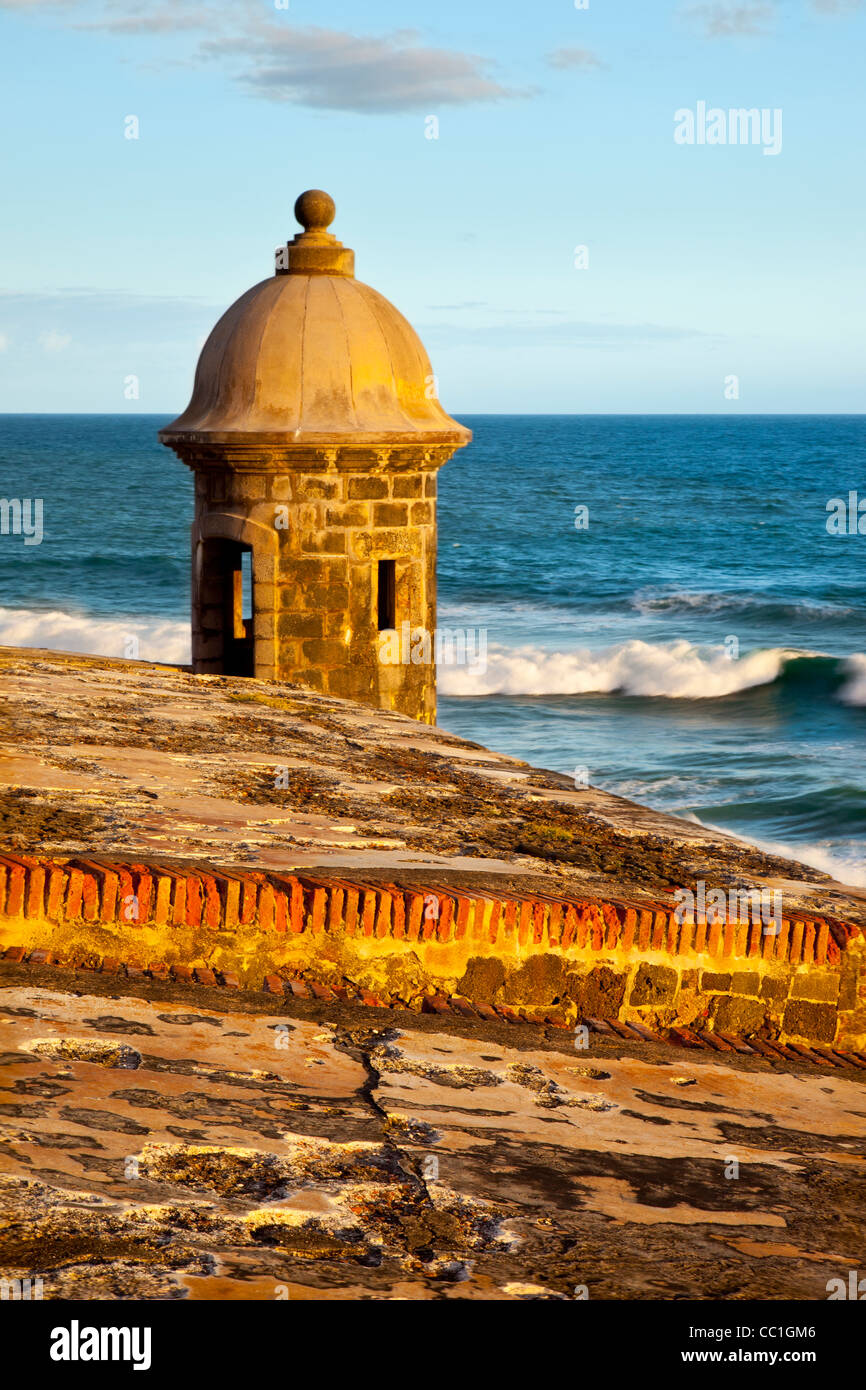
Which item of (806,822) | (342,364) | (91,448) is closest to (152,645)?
(806,822)

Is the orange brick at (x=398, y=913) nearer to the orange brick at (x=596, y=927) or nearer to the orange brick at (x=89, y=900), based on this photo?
the orange brick at (x=596, y=927)

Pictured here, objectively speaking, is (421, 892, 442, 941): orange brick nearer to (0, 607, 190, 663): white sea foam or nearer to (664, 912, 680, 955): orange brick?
(664, 912, 680, 955): orange brick

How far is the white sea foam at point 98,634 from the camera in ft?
106

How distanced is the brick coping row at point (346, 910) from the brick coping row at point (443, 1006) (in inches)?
4.9

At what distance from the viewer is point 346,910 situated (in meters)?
4.15

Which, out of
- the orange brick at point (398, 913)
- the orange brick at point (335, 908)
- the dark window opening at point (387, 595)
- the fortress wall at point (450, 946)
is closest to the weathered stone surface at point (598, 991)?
the fortress wall at point (450, 946)

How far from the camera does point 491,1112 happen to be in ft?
11.1

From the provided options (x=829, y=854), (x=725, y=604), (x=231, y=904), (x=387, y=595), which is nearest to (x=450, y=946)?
(x=231, y=904)

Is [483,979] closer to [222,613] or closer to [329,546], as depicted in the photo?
[329,546]

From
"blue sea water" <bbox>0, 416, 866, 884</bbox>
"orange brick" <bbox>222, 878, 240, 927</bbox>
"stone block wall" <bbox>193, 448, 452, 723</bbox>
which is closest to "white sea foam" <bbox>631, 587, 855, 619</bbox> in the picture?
"blue sea water" <bbox>0, 416, 866, 884</bbox>

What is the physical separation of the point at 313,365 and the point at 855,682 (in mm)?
20937
